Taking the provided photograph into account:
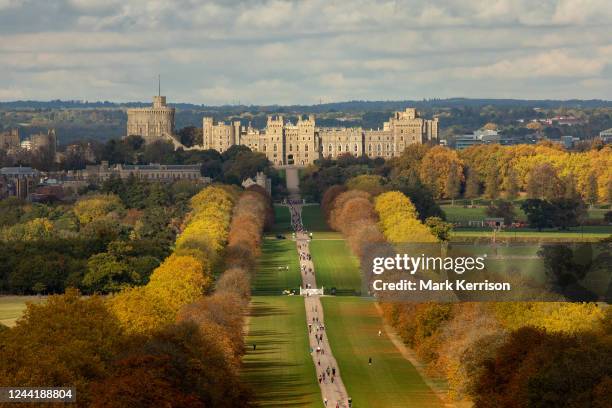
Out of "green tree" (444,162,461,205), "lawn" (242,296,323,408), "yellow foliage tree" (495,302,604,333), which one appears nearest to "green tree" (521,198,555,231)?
"green tree" (444,162,461,205)

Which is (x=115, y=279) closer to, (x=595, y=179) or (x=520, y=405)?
(x=520, y=405)

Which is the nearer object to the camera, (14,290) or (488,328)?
(488,328)

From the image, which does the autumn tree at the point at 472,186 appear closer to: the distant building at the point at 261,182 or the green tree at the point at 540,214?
the distant building at the point at 261,182

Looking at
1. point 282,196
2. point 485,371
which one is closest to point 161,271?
point 485,371

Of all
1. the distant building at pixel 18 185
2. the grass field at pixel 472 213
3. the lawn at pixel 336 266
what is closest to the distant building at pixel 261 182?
the distant building at pixel 18 185

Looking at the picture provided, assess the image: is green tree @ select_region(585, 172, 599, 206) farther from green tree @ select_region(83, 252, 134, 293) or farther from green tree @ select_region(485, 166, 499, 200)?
green tree @ select_region(83, 252, 134, 293)
